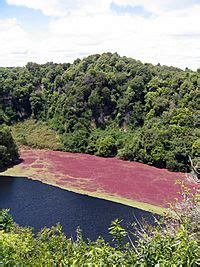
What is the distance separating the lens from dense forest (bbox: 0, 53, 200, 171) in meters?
30.1

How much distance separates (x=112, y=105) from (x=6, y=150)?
42.0ft

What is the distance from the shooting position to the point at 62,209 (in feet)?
68.4

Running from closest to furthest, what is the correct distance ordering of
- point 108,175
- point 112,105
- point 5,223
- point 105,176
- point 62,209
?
point 5,223, point 62,209, point 105,176, point 108,175, point 112,105

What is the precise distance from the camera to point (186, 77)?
34.8 metres

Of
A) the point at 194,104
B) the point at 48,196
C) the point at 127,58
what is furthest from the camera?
the point at 127,58

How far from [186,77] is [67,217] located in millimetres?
20433

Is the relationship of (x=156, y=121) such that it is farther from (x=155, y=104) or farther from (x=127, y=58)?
(x=127, y=58)

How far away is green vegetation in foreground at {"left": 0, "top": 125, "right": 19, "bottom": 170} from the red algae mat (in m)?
0.87

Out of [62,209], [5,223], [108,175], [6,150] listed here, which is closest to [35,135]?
[6,150]

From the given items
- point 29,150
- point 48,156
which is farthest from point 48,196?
point 29,150

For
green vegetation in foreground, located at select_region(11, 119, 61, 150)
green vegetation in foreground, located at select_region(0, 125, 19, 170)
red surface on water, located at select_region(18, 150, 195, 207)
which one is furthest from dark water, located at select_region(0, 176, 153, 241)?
green vegetation in foreground, located at select_region(11, 119, 61, 150)

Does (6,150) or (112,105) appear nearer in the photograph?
(6,150)

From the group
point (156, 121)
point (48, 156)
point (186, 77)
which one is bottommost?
point (48, 156)

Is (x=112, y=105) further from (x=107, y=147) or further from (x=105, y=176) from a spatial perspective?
(x=105, y=176)
